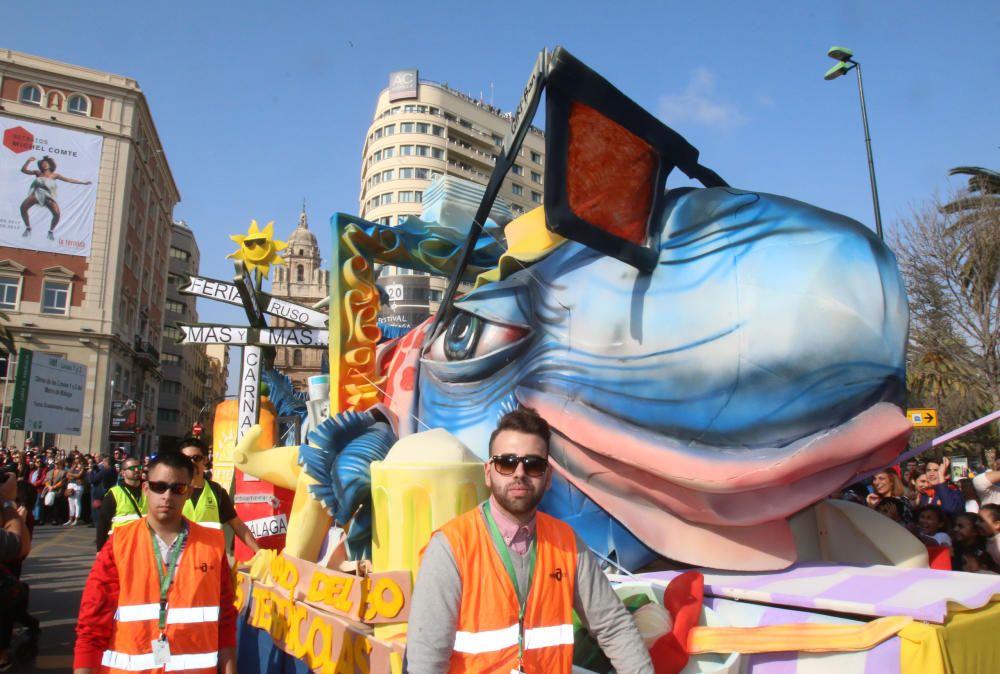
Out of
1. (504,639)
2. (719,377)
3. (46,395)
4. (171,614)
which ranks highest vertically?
(46,395)

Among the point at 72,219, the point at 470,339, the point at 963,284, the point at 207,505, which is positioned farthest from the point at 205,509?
the point at 72,219

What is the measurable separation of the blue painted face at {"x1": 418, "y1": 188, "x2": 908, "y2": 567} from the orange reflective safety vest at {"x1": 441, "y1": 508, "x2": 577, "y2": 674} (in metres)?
1.29

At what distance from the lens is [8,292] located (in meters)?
32.8

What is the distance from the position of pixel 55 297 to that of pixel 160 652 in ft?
119

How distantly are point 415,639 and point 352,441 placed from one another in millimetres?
2843

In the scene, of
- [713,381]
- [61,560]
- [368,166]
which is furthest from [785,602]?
[368,166]

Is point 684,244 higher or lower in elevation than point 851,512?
higher

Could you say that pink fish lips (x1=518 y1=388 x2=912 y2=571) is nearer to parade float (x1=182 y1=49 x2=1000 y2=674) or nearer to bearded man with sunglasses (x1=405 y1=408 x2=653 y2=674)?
parade float (x1=182 y1=49 x2=1000 y2=674)

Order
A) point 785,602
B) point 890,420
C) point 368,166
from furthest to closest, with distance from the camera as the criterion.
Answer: point 368,166 < point 890,420 < point 785,602

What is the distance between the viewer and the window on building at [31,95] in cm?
3362

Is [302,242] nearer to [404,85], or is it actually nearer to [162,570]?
[404,85]

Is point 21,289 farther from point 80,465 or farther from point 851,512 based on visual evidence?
point 851,512

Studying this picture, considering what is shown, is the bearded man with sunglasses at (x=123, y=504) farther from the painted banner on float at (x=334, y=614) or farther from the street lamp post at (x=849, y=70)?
the street lamp post at (x=849, y=70)

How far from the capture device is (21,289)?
32.9m
